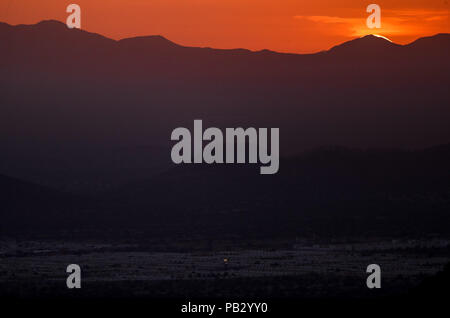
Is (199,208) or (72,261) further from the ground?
(199,208)

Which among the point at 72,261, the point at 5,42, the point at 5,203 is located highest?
the point at 5,42

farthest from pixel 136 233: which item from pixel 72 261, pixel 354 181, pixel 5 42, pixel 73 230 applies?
pixel 5 42

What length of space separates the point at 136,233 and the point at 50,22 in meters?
94.4

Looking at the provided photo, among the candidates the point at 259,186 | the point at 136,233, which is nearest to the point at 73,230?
the point at 136,233

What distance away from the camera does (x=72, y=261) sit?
214ft

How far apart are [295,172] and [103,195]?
1709 centimetres

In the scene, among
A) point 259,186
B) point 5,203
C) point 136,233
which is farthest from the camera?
point 259,186
